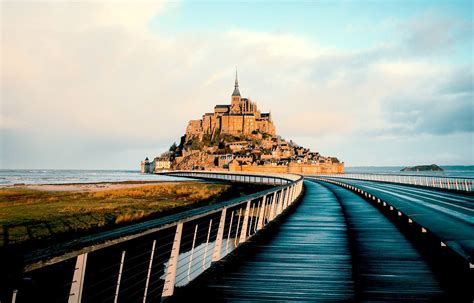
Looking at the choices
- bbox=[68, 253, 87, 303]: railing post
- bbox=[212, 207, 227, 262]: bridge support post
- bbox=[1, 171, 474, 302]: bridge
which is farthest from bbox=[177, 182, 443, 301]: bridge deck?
bbox=[68, 253, 87, 303]: railing post

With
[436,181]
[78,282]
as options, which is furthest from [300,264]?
[436,181]

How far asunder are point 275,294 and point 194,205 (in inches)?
1307

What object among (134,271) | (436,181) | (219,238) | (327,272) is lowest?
(134,271)

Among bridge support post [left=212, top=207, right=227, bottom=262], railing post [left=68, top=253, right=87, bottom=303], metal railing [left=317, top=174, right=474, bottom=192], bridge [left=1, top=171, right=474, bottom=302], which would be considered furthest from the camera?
metal railing [left=317, top=174, right=474, bottom=192]

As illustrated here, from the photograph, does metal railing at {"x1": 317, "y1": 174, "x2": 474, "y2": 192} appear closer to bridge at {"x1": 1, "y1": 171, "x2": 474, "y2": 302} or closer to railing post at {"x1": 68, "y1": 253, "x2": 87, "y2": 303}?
bridge at {"x1": 1, "y1": 171, "x2": 474, "y2": 302}

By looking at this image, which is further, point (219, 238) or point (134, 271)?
point (134, 271)

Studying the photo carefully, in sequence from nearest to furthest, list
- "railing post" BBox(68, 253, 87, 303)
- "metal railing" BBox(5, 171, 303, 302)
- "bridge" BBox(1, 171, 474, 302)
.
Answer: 1. "railing post" BBox(68, 253, 87, 303)
2. "metal railing" BBox(5, 171, 303, 302)
3. "bridge" BBox(1, 171, 474, 302)

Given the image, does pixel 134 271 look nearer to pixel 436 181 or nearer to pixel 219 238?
pixel 219 238

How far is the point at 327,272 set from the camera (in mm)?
6613

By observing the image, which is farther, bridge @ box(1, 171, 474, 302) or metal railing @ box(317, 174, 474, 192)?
metal railing @ box(317, 174, 474, 192)

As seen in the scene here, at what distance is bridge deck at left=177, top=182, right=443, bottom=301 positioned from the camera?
17.5 ft

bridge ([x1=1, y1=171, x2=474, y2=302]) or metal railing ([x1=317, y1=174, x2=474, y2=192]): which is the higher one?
metal railing ([x1=317, y1=174, x2=474, y2=192])

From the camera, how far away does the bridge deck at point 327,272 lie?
17.5ft

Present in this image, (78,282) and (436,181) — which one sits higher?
(436,181)
